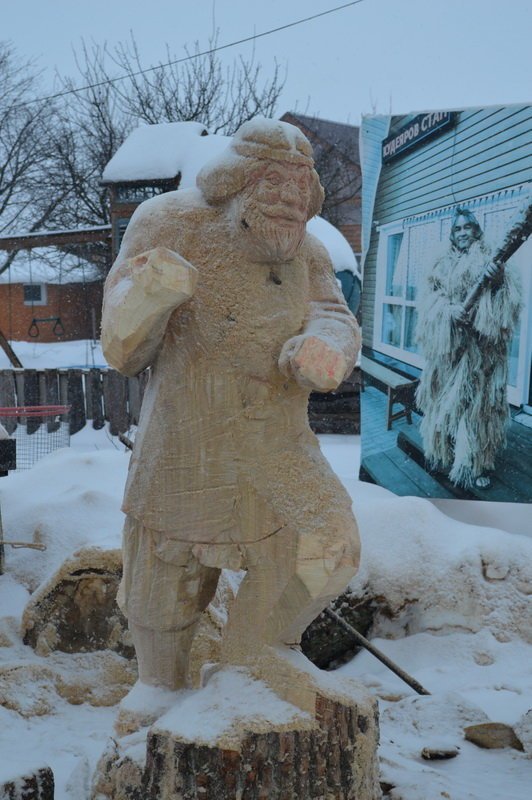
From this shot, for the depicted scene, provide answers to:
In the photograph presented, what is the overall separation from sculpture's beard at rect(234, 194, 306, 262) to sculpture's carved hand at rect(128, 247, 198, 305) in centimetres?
25

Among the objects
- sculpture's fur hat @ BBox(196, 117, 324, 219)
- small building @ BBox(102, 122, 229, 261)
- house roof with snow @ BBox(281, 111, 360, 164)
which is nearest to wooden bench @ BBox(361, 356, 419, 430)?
small building @ BBox(102, 122, 229, 261)

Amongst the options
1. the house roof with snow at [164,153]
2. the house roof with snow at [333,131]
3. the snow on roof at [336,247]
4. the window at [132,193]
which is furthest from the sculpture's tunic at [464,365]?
the house roof with snow at [333,131]

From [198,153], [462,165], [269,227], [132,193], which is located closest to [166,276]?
[269,227]

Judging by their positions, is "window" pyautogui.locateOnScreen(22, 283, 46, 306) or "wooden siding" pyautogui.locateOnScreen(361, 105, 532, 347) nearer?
"wooden siding" pyautogui.locateOnScreen(361, 105, 532, 347)

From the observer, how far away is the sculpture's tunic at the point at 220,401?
2572 mm

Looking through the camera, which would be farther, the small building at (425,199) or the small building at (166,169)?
the small building at (166,169)

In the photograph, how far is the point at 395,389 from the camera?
21.6 feet

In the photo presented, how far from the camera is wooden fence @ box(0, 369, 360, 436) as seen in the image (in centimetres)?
992

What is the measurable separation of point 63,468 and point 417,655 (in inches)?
109

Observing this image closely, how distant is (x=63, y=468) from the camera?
20.7 feet

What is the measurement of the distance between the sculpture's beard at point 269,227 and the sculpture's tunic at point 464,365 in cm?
358

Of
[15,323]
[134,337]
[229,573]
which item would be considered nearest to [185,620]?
[134,337]

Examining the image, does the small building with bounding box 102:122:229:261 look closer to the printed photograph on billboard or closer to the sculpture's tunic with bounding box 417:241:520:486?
the printed photograph on billboard

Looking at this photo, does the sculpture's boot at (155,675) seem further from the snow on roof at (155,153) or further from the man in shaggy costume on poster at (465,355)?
the snow on roof at (155,153)
